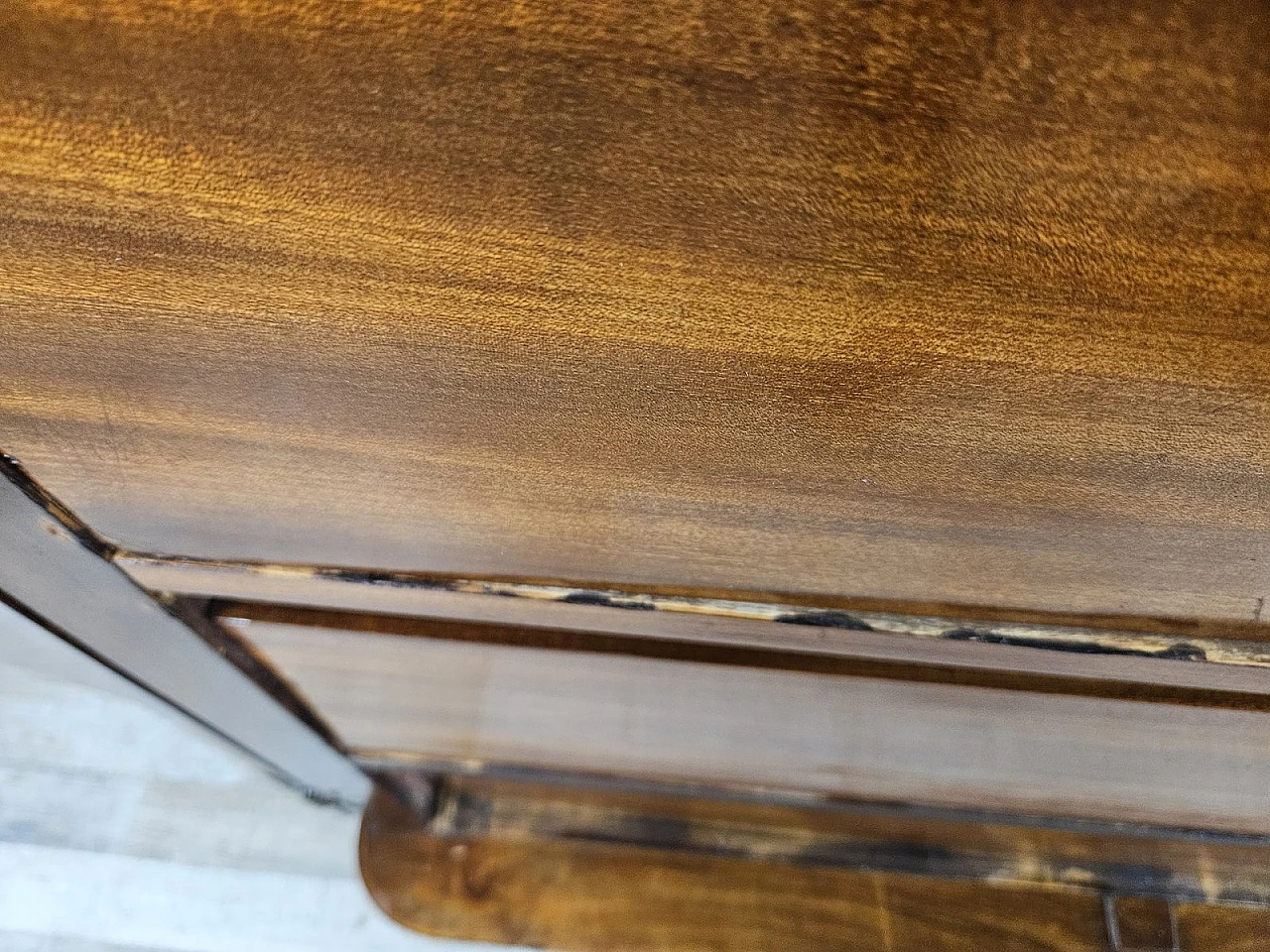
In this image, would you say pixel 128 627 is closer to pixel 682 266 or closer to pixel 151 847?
pixel 682 266

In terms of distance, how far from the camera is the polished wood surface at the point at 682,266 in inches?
5.4

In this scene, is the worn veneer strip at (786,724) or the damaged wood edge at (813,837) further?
the damaged wood edge at (813,837)

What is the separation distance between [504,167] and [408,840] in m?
0.63

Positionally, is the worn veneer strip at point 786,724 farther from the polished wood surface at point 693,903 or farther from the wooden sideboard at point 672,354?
the polished wood surface at point 693,903

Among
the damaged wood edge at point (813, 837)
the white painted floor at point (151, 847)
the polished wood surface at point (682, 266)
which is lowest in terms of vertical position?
the white painted floor at point (151, 847)

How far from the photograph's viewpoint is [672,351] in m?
0.19

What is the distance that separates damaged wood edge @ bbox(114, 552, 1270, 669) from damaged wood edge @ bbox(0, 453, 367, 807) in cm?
2

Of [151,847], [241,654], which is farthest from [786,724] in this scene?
[151,847]

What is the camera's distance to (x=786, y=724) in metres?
0.41

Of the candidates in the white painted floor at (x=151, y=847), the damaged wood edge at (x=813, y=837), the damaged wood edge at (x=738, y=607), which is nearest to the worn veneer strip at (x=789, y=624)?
the damaged wood edge at (x=738, y=607)

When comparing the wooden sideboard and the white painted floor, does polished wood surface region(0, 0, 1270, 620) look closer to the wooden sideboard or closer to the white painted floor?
the wooden sideboard

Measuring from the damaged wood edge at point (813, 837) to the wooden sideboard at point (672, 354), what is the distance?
0.71ft

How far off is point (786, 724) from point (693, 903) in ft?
1.03

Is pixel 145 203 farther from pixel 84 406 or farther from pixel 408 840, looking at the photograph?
pixel 408 840
